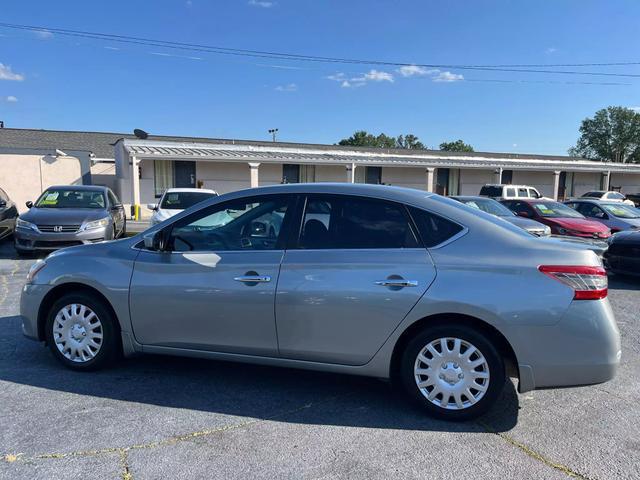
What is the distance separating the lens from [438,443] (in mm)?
3152

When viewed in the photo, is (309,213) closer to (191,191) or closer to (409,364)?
(409,364)

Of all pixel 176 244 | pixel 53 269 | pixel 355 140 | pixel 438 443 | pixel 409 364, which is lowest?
pixel 438 443

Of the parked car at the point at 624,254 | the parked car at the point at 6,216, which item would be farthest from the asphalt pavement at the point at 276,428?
the parked car at the point at 6,216

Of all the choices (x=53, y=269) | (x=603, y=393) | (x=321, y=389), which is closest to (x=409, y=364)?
(x=321, y=389)

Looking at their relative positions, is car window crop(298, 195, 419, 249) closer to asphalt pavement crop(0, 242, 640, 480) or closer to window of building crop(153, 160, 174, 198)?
asphalt pavement crop(0, 242, 640, 480)

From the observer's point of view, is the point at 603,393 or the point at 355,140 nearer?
the point at 603,393

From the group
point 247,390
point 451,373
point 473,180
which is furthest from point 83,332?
point 473,180

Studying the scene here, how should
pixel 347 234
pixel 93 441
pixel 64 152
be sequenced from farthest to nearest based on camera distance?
pixel 64 152 → pixel 347 234 → pixel 93 441

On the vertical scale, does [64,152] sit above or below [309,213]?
above

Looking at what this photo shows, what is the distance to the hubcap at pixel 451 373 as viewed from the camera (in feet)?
11.0

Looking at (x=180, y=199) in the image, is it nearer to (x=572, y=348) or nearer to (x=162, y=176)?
(x=162, y=176)

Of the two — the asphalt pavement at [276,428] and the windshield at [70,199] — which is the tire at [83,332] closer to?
the asphalt pavement at [276,428]

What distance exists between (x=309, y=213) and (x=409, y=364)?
135 centimetres

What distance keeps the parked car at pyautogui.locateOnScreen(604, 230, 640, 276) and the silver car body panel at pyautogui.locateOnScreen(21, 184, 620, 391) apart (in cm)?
608
